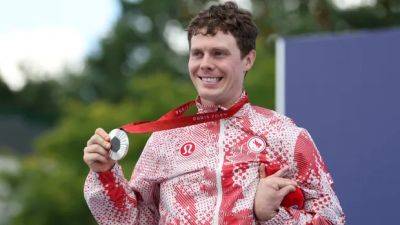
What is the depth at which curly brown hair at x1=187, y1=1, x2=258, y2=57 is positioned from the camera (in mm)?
3088

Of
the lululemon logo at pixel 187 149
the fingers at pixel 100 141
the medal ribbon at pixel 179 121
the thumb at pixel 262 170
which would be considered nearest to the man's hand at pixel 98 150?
the fingers at pixel 100 141

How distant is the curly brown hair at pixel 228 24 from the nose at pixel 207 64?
8 cm

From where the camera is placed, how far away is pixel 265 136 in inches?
122

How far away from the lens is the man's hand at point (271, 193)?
292 cm

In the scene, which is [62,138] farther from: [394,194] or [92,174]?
[92,174]

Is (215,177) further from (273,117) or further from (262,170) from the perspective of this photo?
(273,117)

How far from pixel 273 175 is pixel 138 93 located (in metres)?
20.3

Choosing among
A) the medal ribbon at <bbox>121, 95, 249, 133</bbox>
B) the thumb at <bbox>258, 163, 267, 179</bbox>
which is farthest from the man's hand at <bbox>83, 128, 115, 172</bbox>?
the thumb at <bbox>258, 163, 267, 179</bbox>

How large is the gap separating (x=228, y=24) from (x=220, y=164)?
0.43 m

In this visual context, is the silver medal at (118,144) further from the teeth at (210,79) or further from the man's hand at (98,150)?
the teeth at (210,79)

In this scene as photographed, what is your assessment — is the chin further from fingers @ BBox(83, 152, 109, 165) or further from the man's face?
fingers @ BBox(83, 152, 109, 165)

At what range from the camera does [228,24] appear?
3.09 meters

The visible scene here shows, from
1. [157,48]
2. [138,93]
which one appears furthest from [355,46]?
[157,48]

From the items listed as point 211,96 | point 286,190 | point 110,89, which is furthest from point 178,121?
point 110,89
